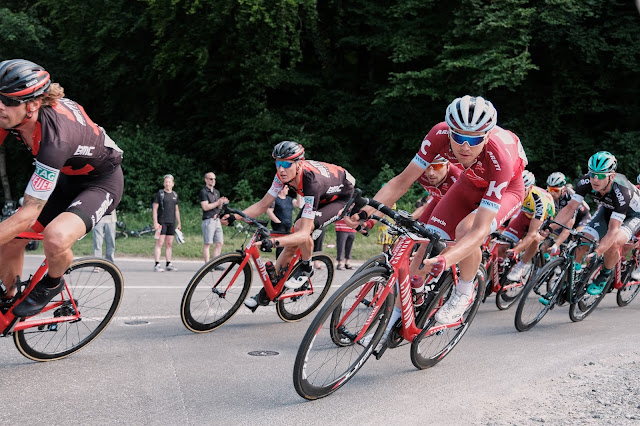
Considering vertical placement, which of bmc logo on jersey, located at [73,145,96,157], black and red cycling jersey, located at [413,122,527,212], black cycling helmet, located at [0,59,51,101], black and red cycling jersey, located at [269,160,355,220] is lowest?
black and red cycling jersey, located at [269,160,355,220]

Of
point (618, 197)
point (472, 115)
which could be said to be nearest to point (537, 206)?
point (618, 197)

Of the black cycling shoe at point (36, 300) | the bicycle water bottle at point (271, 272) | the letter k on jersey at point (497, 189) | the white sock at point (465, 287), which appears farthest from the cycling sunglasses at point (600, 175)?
the black cycling shoe at point (36, 300)

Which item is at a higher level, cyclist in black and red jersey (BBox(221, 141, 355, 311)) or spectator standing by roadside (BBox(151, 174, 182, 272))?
cyclist in black and red jersey (BBox(221, 141, 355, 311))

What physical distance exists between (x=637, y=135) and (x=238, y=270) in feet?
63.4

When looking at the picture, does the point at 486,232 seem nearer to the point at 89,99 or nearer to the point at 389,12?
the point at 389,12

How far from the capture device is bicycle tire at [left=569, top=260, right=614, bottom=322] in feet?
26.6

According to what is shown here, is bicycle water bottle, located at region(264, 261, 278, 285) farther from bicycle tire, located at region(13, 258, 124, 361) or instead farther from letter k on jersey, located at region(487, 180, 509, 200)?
letter k on jersey, located at region(487, 180, 509, 200)

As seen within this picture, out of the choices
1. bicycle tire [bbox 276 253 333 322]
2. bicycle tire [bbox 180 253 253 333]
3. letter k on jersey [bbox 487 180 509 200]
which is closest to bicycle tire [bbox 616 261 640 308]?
bicycle tire [bbox 276 253 333 322]

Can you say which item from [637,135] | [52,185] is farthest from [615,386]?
[637,135]

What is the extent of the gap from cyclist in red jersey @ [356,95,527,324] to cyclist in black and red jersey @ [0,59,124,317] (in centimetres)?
221

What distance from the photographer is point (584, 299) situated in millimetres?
8258

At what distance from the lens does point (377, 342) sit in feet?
16.4

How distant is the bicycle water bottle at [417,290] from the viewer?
17.6 feet

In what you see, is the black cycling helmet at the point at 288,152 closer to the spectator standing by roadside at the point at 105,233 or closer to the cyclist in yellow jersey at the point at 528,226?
the cyclist in yellow jersey at the point at 528,226
